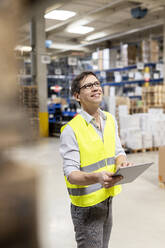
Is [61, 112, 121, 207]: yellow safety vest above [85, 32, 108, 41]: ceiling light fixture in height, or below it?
below

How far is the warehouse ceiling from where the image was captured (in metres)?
10.0

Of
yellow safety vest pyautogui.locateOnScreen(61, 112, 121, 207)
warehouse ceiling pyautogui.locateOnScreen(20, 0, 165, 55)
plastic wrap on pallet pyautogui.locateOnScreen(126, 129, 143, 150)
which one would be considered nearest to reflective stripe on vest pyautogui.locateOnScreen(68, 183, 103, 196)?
yellow safety vest pyautogui.locateOnScreen(61, 112, 121, 207)

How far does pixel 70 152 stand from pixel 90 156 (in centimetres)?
12

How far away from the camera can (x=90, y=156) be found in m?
1.57

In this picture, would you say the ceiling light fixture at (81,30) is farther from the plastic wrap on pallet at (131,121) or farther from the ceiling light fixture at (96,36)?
the plastic wrap on pallet at (131,121)

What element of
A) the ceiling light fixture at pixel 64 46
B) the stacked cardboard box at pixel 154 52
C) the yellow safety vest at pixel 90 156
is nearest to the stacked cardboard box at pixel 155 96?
the stacked cardboard box at pixel 154 52

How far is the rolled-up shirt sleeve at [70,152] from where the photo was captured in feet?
4.99

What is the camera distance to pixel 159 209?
381 cm

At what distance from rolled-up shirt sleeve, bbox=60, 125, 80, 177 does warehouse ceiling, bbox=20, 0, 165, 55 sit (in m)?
5.09

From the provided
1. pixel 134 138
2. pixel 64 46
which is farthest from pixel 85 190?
pixel 64 46

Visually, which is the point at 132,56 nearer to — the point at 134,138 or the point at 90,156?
the point at 134,138

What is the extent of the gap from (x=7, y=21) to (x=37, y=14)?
4cm

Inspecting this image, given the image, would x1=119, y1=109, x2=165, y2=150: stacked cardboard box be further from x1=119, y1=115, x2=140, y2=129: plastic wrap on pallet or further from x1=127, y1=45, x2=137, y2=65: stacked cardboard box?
x1=127, y1=45, x2=137, y2=65: stacked cardboard box

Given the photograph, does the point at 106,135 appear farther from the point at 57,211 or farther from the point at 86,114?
the point at 57,211
